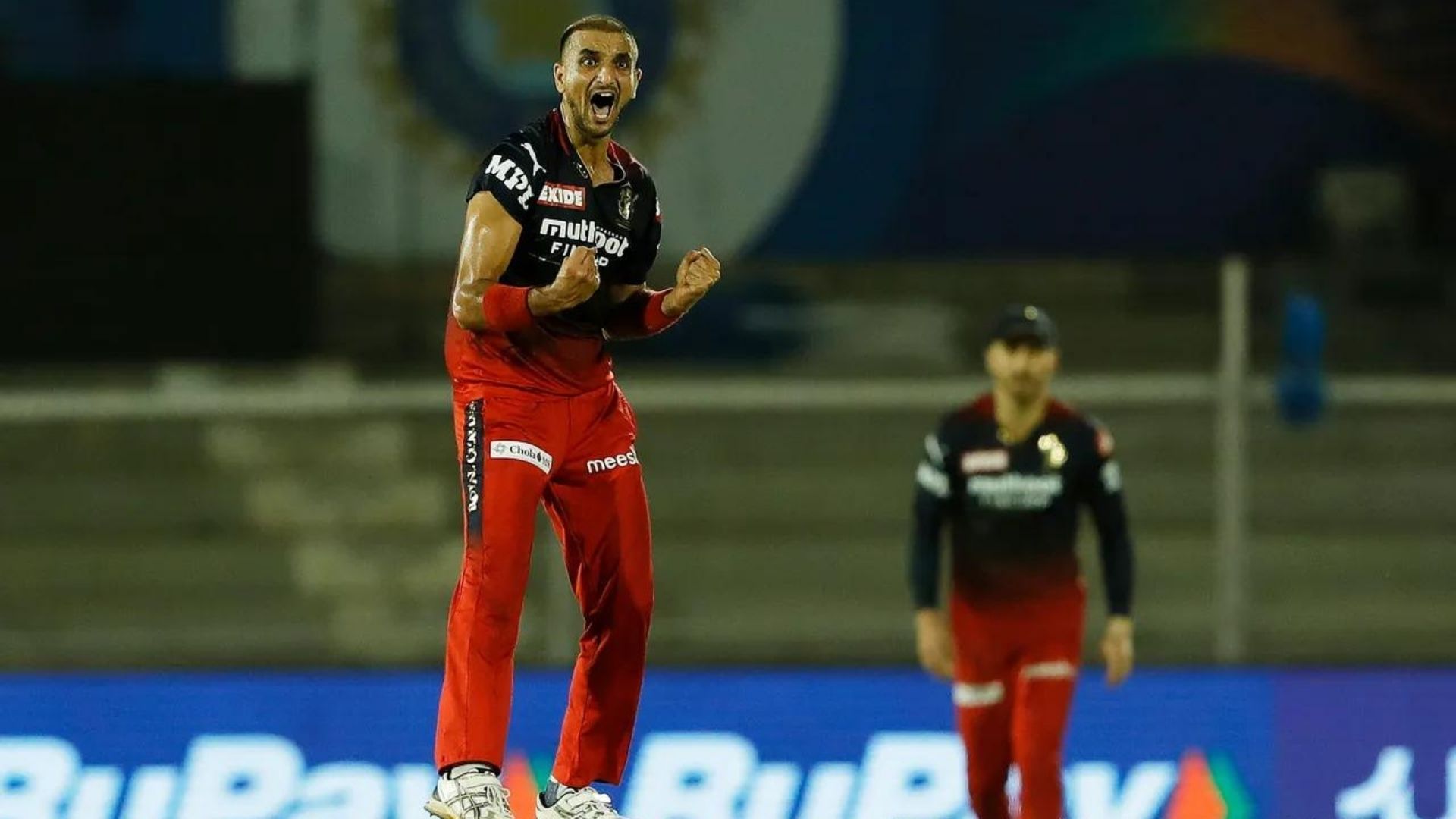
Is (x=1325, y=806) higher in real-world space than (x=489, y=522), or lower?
lower

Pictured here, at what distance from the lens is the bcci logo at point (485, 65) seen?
12250 mm

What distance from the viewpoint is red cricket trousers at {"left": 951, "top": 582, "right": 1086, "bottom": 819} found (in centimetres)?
695

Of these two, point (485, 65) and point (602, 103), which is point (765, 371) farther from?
point (602, 103)

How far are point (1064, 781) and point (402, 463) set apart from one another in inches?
169

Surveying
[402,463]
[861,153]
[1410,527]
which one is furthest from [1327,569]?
[402,463]

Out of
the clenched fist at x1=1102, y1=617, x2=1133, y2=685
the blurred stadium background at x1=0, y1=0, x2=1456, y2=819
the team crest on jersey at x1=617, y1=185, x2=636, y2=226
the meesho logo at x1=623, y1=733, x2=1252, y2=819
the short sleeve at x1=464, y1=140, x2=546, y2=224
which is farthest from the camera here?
the blurred stadium background at x1=0, y1=0, x2=1456, y2=819

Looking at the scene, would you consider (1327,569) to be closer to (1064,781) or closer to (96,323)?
(1064,781)

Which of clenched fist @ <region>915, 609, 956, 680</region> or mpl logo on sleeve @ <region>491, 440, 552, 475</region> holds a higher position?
mpl logo on sleeve @ <region>491, 440, 552, 475</region>

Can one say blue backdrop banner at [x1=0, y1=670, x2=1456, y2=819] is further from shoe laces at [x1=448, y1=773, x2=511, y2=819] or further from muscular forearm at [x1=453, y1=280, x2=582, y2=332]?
muscular forearm at [x1=453, y1=280, x2=582, y2=332]

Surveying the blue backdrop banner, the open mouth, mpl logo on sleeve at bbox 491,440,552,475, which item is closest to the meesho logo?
the blue backdrop banner

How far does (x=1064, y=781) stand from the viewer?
24.7ft

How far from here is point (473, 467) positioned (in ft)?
16.4

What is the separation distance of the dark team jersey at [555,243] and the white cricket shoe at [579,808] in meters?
0.92

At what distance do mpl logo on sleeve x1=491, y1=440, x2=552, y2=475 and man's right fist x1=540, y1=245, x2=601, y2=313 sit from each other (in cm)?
38
